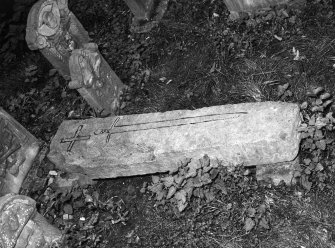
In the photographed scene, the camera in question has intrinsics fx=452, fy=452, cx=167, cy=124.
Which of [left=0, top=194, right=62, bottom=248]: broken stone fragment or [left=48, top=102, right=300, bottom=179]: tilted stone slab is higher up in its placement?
[left=0, top=194, right=62, bottom=248]: broken stone fragment

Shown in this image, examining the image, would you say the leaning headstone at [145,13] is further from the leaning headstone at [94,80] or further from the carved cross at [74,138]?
the carved cross at [74,138]

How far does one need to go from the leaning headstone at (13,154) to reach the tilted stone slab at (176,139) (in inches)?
27.6

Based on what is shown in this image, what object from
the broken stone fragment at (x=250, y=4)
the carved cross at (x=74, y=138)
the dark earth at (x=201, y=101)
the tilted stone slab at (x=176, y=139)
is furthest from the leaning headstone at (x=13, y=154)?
the broken stone fragment at (x=250, y=4)

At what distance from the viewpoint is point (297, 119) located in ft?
12.7

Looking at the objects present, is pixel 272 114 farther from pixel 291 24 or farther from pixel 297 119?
pixel 291 24

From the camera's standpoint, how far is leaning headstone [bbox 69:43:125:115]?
492 centimetres

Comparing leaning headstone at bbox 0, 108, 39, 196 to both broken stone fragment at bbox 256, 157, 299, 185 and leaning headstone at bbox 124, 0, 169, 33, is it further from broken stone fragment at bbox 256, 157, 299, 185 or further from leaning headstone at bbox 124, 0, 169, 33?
broken stone fragment at bbox 256, 157, 299, 185

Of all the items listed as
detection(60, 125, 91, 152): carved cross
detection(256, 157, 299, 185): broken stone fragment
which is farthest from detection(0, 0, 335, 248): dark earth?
detection(60, 125, 91, 152): carved cross

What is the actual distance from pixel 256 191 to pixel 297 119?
79cm

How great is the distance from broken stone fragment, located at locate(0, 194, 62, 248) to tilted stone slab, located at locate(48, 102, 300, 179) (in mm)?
741

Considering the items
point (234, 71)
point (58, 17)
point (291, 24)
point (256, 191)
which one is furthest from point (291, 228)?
point (58, 17)

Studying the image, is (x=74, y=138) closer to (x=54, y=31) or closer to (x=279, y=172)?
(x=54, y=31)

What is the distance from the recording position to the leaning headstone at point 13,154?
5074mm

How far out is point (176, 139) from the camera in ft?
13.7
